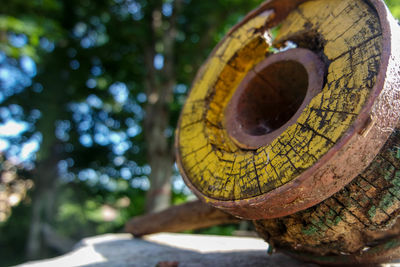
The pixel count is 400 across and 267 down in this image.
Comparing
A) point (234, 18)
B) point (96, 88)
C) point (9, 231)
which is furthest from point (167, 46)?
point (9, 231)

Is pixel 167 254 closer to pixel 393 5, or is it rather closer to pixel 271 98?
pixel 271 98

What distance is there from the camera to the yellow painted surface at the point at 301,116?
1103 millimetres

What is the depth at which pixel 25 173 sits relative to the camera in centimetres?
790

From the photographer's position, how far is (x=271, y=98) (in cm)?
175

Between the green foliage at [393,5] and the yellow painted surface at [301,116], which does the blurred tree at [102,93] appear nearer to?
the green foliage at [393,5]

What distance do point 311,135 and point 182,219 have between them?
4.66 ft

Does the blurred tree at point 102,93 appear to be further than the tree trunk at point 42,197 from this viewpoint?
No

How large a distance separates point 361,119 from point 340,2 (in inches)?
26.9

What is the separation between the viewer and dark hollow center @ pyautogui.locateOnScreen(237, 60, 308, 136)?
1603mm

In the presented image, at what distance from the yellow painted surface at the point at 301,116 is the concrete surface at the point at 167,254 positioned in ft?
2.24

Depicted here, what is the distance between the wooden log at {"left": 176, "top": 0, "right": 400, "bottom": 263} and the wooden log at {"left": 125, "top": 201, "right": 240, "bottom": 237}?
1.89 feet

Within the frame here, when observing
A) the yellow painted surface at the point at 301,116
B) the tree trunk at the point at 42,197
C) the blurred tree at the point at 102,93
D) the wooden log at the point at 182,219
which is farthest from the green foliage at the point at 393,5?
the tree trunk at the point at 42,197

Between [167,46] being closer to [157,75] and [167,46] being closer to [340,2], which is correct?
[157,75]

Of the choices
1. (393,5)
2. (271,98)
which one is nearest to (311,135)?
(271,98)
